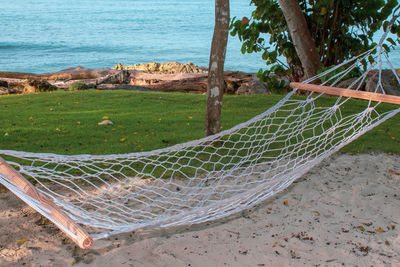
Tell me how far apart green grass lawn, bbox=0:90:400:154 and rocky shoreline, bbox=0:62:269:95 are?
1.11 meters

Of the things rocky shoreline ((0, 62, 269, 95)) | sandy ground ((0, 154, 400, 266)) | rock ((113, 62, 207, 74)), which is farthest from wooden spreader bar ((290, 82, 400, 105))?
rock ((113, 62, 207, 74))

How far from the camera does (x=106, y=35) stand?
18562mm

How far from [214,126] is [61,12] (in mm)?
23849

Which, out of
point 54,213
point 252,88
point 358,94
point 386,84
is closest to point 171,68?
point 252,88

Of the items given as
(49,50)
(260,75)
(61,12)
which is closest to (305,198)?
(260,75)

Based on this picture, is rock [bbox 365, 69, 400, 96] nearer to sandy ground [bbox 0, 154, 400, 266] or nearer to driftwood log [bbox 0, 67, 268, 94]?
driftwood log [bbox 0, 67, 268, 94]

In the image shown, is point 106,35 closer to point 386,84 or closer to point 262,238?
point 386,84

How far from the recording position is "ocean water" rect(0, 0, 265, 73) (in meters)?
14.1

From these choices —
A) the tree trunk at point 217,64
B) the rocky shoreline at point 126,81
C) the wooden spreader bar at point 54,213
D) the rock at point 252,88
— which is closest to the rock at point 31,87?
the rocky shoreline at point 126,81

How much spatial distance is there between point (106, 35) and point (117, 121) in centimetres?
1557

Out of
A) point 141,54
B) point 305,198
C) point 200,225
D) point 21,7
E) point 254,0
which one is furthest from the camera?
point 21,7

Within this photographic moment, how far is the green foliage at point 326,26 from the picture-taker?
4875 mm

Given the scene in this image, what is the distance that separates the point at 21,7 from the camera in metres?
27.0

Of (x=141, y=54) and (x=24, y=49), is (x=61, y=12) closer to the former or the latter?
(x=24, y=49)
